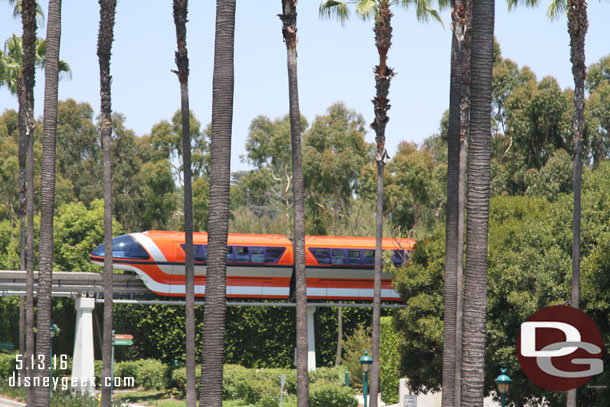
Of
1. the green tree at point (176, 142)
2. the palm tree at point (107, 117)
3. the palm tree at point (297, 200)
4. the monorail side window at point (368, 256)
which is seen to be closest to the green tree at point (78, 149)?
the green tree at point (176, 142)

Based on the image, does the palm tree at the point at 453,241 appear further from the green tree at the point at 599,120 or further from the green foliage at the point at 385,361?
the green tree at the point at 599,120

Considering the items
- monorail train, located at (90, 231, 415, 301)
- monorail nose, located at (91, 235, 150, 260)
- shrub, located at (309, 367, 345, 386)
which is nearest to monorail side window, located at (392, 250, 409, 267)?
monorail train, located at (90, 231, 415, 301)

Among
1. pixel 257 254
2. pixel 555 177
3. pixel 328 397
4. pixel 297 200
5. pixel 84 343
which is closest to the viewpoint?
pixel 297 200

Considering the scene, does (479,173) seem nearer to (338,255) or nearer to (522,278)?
(522,278)

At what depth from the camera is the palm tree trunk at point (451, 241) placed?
71.4ft

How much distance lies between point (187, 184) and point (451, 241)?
782 cm

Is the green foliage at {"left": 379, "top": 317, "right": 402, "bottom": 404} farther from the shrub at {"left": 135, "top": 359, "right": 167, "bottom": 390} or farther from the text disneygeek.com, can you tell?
the text disneygeek.com

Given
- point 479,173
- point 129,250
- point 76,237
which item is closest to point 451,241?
point 479,173

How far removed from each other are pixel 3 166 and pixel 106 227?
1601 inches

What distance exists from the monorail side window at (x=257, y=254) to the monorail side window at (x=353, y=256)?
14.6 feet

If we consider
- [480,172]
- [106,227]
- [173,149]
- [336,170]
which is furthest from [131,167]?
[480,172]

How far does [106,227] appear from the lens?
27188 mm

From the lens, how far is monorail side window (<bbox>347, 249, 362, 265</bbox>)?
4341 centimetres

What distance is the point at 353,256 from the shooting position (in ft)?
143
